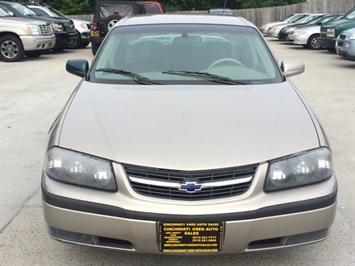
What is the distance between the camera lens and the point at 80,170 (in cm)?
258

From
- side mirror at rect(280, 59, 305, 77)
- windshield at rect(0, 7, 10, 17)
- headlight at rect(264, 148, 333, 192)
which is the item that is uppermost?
side mirror at rect(280, 59, 305, 77)

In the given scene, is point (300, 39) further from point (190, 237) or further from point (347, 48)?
point (190, 237)

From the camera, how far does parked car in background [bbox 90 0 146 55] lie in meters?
14.4

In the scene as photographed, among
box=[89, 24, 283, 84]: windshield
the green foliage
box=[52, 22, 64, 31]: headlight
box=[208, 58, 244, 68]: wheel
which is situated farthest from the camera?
the green foliage

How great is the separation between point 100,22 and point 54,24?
167 cm

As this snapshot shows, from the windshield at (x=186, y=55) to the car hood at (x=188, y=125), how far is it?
0.79 feet

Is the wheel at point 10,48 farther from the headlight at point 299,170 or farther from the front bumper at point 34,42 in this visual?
the headlight at point 299,170

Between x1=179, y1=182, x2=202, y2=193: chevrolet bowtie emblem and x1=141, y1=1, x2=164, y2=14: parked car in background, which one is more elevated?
x1=179, y1=182, x2=202, y2=193: chevrolet bowtie emblem

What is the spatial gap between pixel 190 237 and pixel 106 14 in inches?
532

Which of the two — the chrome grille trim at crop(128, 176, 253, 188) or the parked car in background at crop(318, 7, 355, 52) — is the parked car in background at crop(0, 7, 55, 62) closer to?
the parked car in background at crop(318, 7, 355, 52)

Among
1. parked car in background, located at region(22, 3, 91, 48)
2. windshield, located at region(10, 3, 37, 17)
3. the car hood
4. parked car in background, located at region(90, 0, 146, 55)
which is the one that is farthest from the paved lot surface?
parked car in background, located at region(22, 3, 91, 48)

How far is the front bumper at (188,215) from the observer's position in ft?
7.89

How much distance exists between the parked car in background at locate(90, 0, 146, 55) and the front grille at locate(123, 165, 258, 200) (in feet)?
40.8

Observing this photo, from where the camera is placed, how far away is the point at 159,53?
12.7 ft
